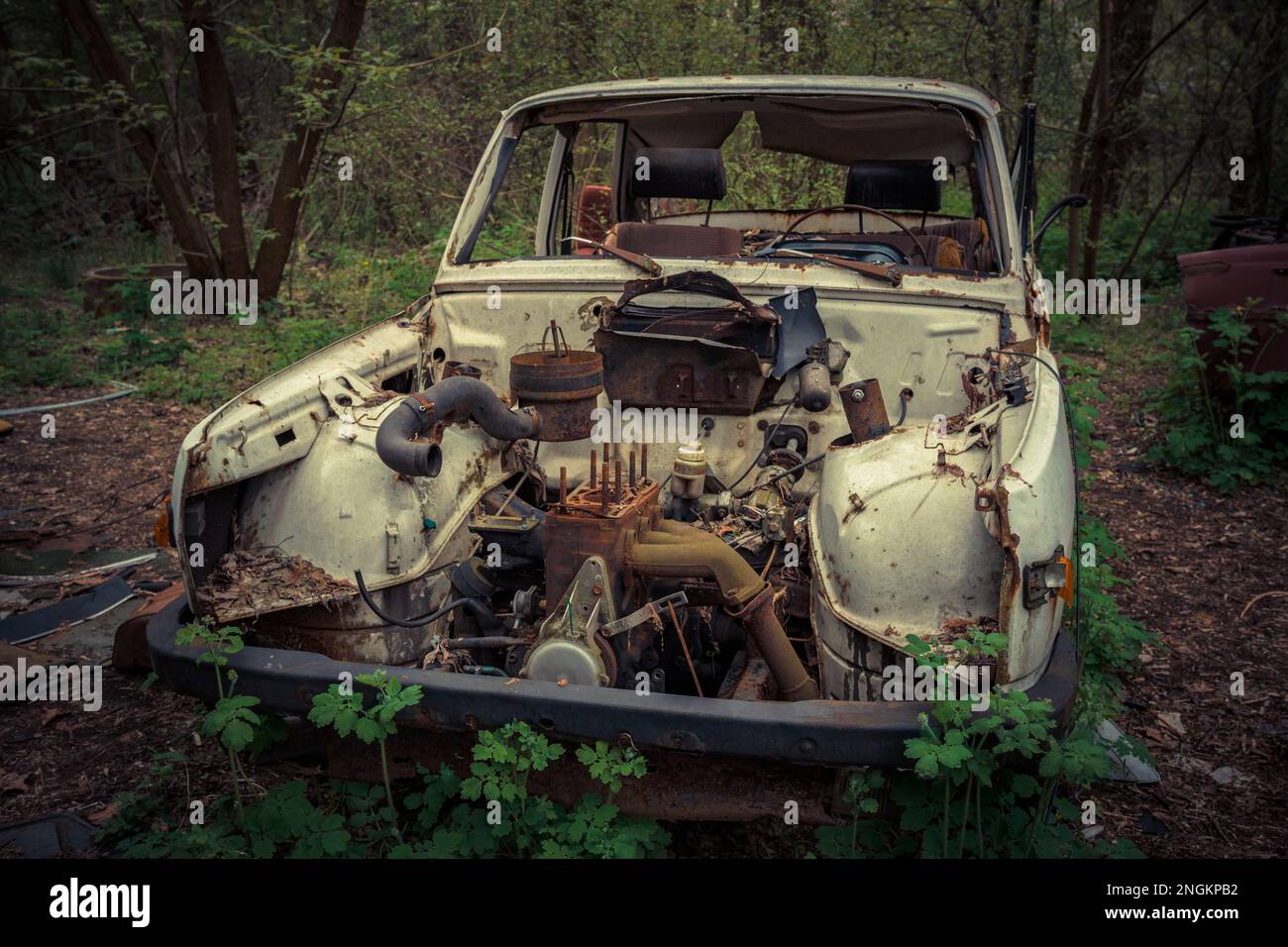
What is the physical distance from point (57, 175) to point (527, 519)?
1425 centimetres

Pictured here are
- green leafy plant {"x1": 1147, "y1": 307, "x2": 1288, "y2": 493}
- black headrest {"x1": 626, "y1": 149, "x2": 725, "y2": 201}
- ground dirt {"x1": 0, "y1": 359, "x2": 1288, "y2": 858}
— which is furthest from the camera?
green leafy plant {"x1": 1147, "y1": 307, "x2": 1288, "y2": 493}

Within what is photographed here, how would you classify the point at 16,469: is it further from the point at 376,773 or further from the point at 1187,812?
the point at 1187,812

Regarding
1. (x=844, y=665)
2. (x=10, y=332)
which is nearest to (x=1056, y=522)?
(x=844, y=665)

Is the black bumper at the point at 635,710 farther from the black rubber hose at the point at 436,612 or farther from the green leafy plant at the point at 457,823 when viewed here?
the black rubber hose at the point at 436,612

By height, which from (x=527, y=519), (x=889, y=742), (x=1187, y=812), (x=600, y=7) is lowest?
(x=1187, y=812)

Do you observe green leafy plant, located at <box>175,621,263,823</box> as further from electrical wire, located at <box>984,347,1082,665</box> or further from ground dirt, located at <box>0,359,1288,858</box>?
electrical wire, located at <box>984,347,1082,665</box>

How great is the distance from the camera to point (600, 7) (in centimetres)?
1041

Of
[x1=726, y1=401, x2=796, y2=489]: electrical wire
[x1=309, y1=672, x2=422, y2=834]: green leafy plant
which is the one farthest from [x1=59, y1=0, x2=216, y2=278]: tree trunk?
[x1=309, y1=672, x2=422, y2=834]: green leafy plant

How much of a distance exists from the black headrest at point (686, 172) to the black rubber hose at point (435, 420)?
6.48ft

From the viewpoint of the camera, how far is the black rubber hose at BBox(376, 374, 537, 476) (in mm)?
2658

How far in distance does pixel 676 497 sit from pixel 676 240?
1544 millimetres

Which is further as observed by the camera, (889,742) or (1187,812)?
(1187,812)

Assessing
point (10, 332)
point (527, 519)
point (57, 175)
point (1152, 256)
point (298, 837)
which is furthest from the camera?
point (57, 175)

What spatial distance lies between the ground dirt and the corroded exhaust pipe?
0.59 metres
